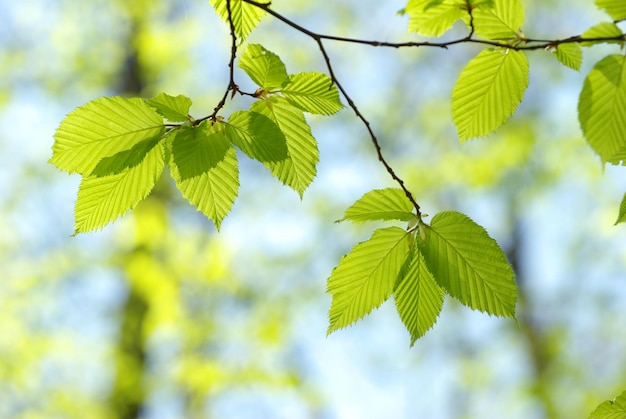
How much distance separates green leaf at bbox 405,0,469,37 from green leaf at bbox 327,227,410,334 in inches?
9.1

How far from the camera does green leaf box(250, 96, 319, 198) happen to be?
0.60 metres

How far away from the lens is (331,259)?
5.77m

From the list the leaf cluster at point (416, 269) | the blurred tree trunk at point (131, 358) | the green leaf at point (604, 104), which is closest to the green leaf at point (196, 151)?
the leaf cluster at point (416, 269)

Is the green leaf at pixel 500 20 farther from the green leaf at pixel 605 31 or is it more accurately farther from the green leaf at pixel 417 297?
the green leaf at pixel 417 297

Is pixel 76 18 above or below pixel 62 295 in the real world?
above

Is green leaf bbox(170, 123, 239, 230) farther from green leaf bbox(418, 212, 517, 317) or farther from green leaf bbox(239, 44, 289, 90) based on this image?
green leaf bbox(418, 212, 517, 317)

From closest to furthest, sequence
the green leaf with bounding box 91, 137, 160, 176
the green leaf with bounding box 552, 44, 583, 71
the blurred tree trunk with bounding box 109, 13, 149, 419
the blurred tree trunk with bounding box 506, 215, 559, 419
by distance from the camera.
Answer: the green leaf with bounding box 91, 137, 160, 176 < the green leaf with bounding box 552, 44, 583, 71 < the blurred tree trunk with bounding box 109, 13, 149, 419 < the blurred tree trunk with bounding box 506, 215, 559, 419

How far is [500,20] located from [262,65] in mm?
259

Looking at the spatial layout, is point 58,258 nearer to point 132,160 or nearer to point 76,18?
point 76,18

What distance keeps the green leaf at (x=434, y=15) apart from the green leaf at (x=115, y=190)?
0.31m

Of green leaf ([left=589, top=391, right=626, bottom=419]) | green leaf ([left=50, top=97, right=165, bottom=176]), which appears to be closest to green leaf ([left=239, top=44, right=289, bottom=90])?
green leaf ([left=50, top=97, right=165, bottom=176])

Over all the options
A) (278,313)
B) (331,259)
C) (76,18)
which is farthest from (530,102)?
(76,18)

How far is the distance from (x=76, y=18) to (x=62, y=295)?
97.0 inches

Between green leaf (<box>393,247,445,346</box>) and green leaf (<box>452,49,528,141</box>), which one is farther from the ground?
green leaf (<box>452,49,528,141</box>)
